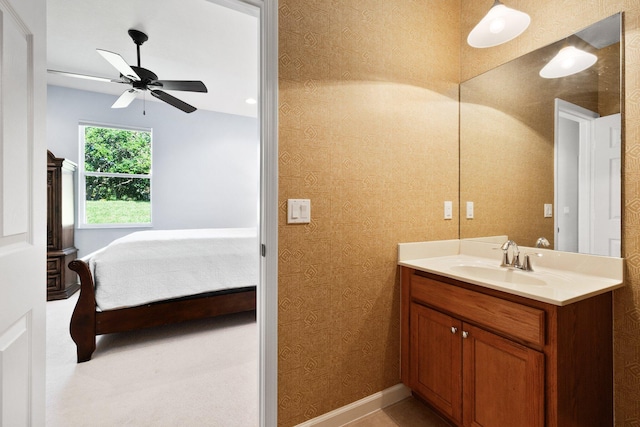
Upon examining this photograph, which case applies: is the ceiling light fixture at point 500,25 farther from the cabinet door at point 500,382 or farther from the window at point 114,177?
the window at point 114,177

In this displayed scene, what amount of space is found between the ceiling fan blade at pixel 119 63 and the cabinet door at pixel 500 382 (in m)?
2.95

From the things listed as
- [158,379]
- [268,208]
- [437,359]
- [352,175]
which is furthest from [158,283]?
[437,359]

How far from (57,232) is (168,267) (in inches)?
84.6

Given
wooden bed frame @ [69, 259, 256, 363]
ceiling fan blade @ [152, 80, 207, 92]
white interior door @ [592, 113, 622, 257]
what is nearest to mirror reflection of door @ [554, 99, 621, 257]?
white interior door @ [592, 113, 622, 257]

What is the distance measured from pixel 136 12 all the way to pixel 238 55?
3.15ft

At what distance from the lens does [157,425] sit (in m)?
1.60

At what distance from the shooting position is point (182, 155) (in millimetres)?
4785

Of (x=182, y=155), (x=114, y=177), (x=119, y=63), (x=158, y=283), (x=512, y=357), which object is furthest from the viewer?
(x=182, y=155)

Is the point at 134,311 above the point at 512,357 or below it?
below

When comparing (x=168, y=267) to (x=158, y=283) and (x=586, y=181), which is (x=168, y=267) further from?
(x=586, y=181)

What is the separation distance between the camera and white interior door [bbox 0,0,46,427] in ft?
2.43

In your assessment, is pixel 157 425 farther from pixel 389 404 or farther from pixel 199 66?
pixel 199 66

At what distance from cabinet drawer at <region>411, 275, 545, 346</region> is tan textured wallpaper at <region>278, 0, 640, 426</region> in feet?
0.79

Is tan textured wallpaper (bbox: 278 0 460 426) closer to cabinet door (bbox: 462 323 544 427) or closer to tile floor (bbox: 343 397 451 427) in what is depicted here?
tile floor (bbox: 343 397 451 427)
